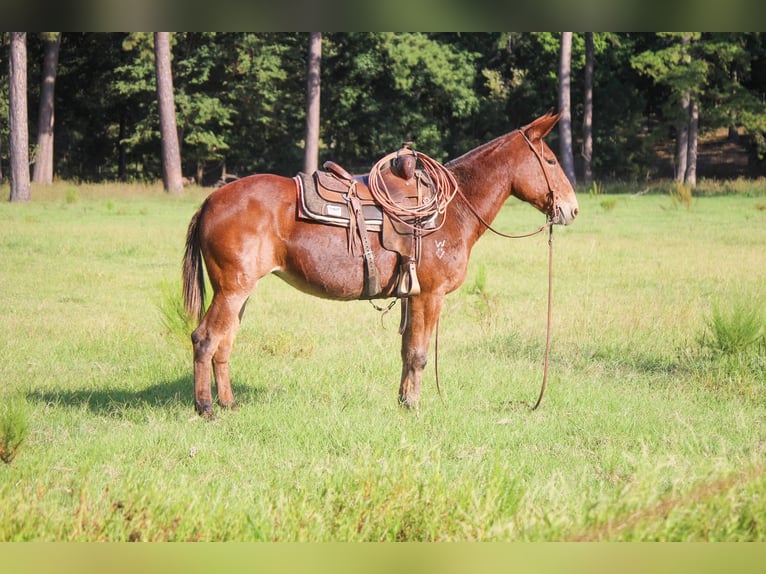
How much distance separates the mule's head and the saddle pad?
100 centimetres

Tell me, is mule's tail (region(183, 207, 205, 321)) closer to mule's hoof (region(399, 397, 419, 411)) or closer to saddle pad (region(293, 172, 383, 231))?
saddle pad (region(293, 172, 383, 231))

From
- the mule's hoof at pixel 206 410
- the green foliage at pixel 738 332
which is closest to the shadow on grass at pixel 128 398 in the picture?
the mule's hoof at pixel 206 410

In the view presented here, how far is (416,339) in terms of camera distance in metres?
5.20

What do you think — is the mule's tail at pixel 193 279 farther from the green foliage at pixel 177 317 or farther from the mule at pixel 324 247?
the green foliage at pixel 177 317

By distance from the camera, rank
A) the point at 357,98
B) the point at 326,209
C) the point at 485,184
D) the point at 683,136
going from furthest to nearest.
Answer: the point at 357,98 < the point at 683,136 < the point at 485,184 < the point at 326,209

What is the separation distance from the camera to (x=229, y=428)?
4.87 metres

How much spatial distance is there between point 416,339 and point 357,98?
1110 inches

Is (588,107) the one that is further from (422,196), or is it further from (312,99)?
(422,196)

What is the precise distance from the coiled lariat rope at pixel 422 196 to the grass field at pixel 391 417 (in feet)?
4.12

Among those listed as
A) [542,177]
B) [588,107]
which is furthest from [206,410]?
[588,107]

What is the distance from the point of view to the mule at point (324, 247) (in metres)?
4.91

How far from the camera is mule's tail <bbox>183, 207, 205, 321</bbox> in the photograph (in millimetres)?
5304
